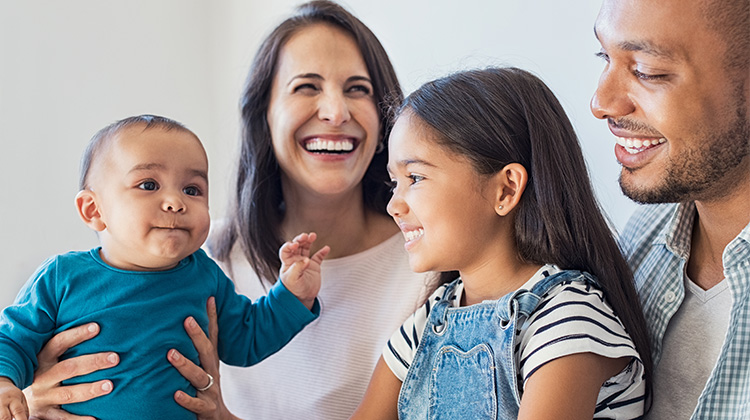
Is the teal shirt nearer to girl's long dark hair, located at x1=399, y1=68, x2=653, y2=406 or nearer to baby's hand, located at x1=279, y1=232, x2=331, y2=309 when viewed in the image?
baby's hand, located at x1=279, y1=232, x2=331, y2=309

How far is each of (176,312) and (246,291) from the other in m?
0.56

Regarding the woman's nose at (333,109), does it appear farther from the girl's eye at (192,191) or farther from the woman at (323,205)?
the girl's eye at (192,191)

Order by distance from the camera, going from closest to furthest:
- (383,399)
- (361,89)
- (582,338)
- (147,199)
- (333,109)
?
(582,338) < (147,199) < (383,399) < (333,109) < (361,89)

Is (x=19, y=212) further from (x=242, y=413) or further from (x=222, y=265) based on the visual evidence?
(x=242, y=413)

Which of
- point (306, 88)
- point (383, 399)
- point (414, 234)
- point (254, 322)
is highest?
point (306, 88)

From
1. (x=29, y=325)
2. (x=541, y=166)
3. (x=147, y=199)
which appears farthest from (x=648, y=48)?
(x=29, y=325)

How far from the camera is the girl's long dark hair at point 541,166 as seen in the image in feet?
4.80

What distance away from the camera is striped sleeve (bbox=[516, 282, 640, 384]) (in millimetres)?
1279

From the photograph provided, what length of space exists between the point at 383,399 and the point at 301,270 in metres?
0.37

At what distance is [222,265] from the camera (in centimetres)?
216

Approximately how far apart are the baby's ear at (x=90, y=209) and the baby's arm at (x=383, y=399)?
2.19 ft

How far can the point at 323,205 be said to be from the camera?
210cm

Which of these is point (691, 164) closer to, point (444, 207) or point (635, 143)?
point (635, 143)

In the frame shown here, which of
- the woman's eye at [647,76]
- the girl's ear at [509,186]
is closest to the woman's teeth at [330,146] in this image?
the girl's ear at [509,186]
